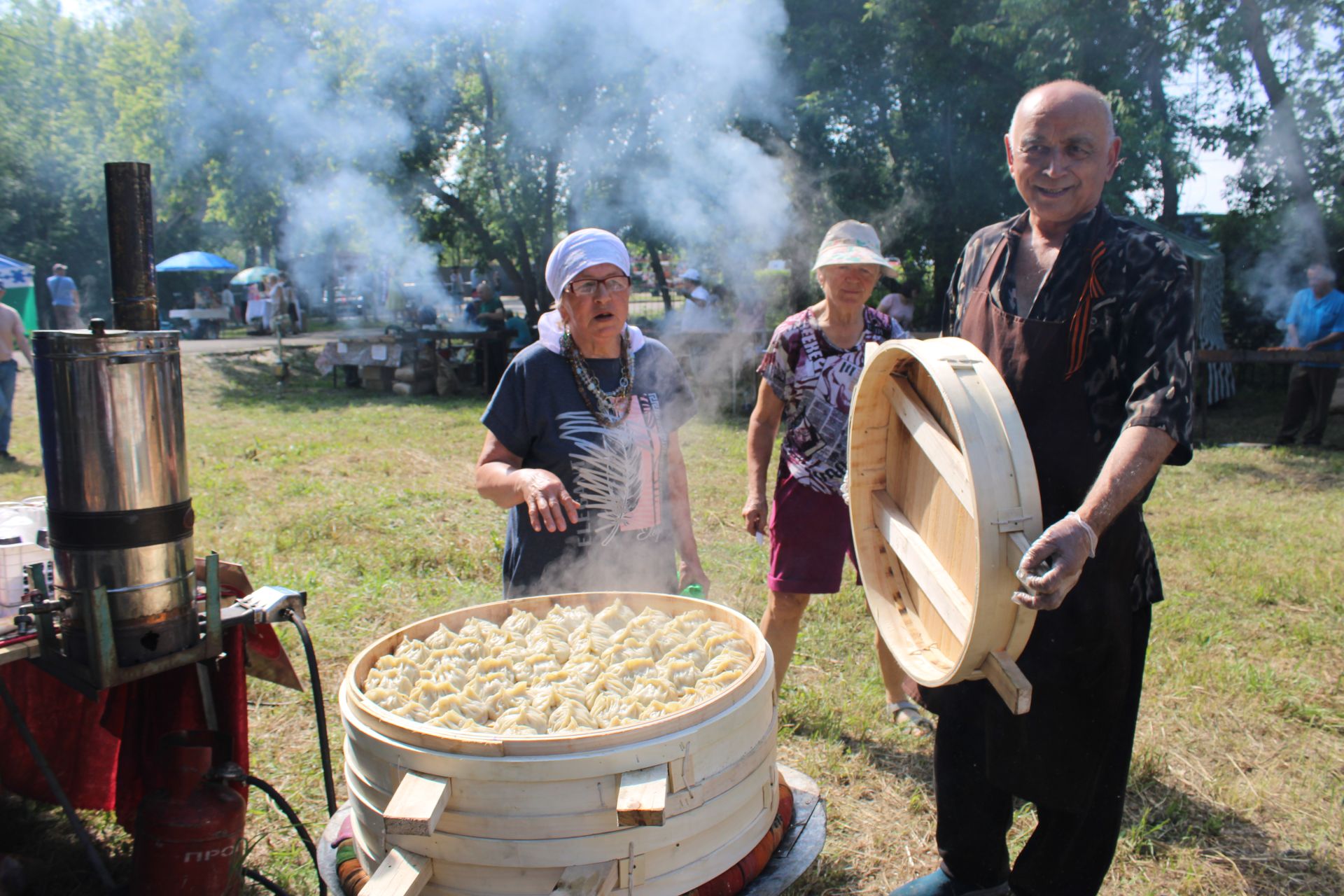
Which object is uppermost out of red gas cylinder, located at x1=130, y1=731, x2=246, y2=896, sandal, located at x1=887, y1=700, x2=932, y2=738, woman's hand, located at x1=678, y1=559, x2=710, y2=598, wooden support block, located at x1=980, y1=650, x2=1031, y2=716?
wooden support block, located at x1=980, y1=650, x2=1031, y2=716

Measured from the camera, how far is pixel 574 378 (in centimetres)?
276

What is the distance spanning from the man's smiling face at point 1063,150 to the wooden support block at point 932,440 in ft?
1.76

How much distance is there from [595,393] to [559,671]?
94cm

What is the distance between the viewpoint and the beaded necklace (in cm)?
275

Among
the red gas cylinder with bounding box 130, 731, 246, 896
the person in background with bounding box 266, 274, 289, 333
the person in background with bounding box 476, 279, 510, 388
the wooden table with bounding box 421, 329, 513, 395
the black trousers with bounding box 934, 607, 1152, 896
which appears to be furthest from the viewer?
the person in background with bounding box 266, 274, 289, 333

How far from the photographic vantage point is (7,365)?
362 inches

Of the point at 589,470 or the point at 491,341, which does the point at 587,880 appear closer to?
the point at 589,470

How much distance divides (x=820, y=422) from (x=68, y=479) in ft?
7.90

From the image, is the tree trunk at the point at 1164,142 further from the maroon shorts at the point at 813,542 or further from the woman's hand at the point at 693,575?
the woman's hand at the point at 693,575

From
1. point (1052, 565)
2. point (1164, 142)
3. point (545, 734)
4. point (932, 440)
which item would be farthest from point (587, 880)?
point (1164, 142)

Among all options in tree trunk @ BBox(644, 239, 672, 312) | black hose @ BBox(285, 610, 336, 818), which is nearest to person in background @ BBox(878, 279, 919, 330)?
tree trunk @ BBox(644, 239, 672, 312)

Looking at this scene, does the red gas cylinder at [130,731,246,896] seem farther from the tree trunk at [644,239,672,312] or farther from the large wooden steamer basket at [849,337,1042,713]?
the tree trunk at [644,239,672,312]

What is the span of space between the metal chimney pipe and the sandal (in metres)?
3.11

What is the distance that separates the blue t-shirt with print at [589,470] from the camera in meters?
2.73
